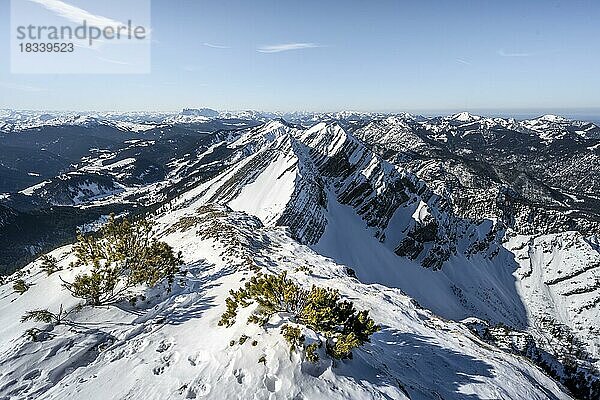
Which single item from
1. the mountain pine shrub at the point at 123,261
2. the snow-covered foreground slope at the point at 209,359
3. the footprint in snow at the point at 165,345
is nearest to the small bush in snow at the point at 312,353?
the snow-covered foreground slope at the point at 209,359

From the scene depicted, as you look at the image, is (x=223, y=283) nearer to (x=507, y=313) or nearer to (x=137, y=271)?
(x=137, y=271)

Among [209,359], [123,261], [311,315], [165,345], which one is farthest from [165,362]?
[123,261]

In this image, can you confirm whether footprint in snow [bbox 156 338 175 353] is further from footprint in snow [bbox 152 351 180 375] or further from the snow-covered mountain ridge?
the snow-covered mountain ridge

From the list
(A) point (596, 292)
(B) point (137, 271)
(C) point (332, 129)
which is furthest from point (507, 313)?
(B) point (137, 271)

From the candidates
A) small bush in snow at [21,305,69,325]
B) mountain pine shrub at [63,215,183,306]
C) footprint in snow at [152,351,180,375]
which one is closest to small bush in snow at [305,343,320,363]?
footprint in snow at [152,351,180,375]

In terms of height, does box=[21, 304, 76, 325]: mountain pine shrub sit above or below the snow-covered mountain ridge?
above
